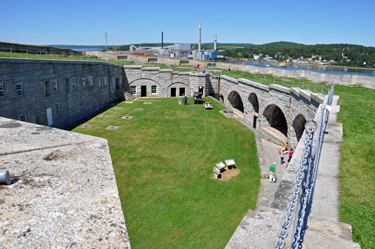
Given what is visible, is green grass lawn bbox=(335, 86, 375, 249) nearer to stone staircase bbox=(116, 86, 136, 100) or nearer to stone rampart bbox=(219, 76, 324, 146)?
stone rampart bbox=(219, 76, 324, 146)

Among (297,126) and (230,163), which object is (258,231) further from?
(297,126)

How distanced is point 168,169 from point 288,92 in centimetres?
1288

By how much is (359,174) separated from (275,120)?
22.8 meters

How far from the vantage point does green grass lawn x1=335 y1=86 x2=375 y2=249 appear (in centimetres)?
615

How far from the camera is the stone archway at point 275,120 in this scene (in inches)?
1145

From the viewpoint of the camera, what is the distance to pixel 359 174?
8.44m

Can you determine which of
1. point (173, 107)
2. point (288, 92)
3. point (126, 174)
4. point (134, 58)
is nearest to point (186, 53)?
point (134, 58)

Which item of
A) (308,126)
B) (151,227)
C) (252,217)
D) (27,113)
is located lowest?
(151,227)

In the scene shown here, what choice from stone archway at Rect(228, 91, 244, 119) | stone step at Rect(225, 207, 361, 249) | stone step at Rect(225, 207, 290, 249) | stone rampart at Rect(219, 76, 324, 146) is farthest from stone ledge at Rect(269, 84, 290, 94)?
stone step at Rect(225, 207, 290, 249)

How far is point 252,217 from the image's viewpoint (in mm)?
5473

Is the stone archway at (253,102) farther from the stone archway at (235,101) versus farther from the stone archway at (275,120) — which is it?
the stone archway at (235,101)

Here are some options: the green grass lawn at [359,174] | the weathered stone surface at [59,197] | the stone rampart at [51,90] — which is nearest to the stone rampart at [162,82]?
the stone rampart at [51,90]

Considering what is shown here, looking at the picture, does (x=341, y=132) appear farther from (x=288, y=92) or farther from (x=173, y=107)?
(x=173, y=107)

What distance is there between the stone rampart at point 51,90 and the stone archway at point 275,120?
19.9 metres
